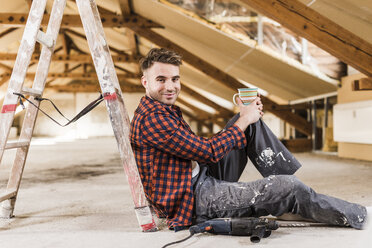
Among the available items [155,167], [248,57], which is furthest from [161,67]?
[248,57]

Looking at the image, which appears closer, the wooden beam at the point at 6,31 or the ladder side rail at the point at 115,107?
the ladder side rail at the point at 115,107

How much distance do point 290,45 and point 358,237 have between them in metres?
4.01

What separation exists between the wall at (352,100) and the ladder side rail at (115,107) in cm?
404

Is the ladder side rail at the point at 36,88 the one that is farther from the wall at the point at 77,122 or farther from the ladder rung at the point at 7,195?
the wall at the point at 77,122

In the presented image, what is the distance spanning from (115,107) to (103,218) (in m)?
0.65

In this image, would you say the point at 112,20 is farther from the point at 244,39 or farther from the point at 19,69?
the point at 19,69

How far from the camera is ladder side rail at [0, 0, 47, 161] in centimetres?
160

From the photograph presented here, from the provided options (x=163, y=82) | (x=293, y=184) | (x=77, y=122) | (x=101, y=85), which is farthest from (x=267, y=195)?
(x=77, y=122)

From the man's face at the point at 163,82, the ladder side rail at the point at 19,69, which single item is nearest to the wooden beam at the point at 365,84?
the man's face at the point at 163,82

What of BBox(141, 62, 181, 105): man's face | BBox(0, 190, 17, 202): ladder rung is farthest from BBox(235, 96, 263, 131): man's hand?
BBox(0, 190, 17, 202): ladder rung

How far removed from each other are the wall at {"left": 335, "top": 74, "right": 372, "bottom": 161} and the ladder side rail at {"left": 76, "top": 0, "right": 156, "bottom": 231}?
404 centimetres

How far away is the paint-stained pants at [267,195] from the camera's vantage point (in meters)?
1.53

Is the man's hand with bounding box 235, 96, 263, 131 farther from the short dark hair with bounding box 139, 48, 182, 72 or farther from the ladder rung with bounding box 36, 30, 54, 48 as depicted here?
the ladder rung with bounding box 36, 30, 54, 48

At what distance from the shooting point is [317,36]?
2.86 metres
